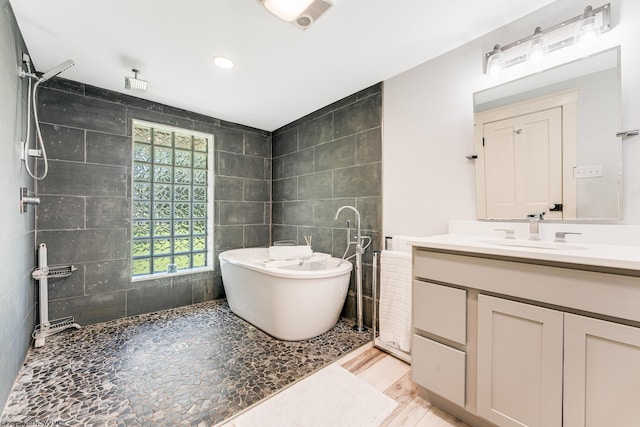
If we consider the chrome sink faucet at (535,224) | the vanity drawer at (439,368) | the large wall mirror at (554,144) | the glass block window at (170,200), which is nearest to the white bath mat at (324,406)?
the vanity drawer at (439,368)

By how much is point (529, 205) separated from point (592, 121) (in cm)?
51

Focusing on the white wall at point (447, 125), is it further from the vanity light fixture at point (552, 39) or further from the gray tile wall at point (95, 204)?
the gray tile wall at point (95, 204)

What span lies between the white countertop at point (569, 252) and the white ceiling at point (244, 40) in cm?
138

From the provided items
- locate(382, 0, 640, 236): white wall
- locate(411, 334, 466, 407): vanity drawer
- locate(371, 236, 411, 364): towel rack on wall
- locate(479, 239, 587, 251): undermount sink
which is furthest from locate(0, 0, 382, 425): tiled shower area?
locate(479, 239, 587, 251): undermount sink

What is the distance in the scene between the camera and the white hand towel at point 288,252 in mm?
2581

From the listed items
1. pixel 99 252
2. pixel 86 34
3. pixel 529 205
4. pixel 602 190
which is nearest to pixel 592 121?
pixel 602 190

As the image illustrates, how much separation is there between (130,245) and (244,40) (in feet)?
7.51

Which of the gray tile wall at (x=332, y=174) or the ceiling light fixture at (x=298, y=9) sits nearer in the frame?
the ceiling light fixture at (x=298, y=9)

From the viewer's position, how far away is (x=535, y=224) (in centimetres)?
146

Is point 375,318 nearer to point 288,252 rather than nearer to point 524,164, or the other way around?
point 288,252

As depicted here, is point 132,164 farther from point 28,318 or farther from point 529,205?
point 529,205

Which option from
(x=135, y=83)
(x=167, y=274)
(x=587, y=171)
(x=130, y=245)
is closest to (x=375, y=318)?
(x=587, y=171)

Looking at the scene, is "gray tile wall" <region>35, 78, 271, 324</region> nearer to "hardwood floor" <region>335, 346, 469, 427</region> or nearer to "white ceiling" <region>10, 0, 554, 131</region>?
"white ceiling" <region>10, 0, 554, 131</region>

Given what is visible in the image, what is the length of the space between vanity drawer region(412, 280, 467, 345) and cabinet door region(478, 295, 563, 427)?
0.08m
